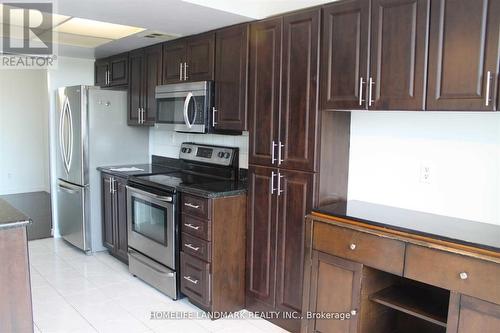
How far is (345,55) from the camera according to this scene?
245 cm

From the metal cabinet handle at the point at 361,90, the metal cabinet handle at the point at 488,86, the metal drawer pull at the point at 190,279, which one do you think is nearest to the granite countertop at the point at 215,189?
the metal drawer pull at the point at 190,279

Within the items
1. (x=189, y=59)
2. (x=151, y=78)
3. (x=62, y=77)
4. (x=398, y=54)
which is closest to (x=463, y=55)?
(x=398, y=54)

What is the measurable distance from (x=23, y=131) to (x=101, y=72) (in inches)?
136

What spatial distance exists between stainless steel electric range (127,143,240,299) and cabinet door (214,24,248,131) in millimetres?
443

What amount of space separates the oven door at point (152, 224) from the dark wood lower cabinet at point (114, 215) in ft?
0.80

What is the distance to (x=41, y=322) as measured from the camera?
3.01 meters

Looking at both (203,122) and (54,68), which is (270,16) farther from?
(54,68)

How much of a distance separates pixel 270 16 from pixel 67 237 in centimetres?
344

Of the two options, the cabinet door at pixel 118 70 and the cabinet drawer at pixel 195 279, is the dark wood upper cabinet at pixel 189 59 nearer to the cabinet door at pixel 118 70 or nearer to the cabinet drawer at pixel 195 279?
the cabinet door at pixel 118 70

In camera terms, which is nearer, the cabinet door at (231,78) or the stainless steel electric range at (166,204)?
the cabinet door at (231,78)

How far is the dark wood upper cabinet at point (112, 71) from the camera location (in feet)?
15.1

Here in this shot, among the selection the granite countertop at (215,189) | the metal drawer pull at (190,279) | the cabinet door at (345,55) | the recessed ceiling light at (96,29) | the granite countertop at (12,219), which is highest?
the recessed ceiling light at (96,29)

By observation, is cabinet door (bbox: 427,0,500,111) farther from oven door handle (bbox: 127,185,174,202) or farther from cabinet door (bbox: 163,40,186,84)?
cabinet door (bbox: 163,40,186,84)

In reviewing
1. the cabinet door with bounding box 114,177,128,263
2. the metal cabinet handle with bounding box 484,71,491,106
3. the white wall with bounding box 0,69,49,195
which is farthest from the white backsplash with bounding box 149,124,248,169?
the white wall with bounding box 0,69,49,195
